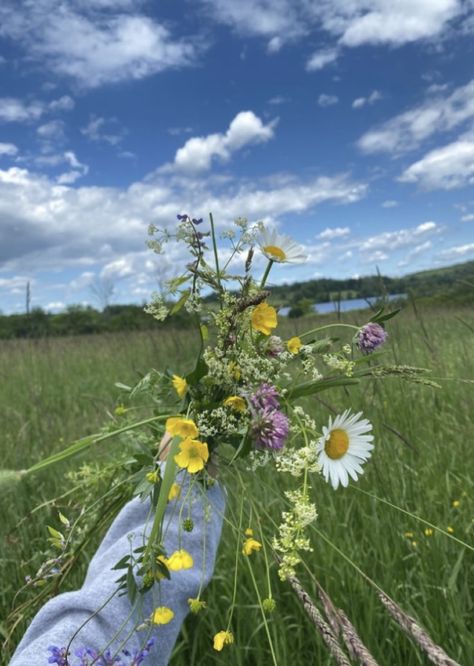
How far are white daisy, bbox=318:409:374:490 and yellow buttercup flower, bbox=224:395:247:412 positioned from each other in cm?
18

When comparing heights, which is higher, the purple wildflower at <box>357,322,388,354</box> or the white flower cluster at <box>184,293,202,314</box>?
the white flower cluster at <box>184,293,202,314</box>

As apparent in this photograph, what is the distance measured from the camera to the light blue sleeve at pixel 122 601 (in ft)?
3.04

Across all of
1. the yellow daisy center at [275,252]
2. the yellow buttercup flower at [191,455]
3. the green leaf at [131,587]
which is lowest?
the green leaf at [131,587]

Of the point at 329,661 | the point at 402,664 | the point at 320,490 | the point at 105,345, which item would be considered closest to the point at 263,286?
the point at 329,661

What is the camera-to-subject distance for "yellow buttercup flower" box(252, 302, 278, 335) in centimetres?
97

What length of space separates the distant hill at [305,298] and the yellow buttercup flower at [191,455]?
0.31 meters

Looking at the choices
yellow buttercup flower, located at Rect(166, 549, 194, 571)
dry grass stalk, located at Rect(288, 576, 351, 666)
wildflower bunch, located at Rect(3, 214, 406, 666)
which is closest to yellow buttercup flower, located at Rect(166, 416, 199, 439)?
wildflower bunch, located at Rect(3, 214, 406, 666)

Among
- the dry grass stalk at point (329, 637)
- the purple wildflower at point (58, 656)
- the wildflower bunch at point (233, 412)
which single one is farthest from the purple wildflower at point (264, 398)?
the purple wildflower at point (58, 656)

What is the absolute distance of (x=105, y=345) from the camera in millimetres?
7742

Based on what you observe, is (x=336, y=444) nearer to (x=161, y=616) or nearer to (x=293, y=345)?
(x=293, y=345)

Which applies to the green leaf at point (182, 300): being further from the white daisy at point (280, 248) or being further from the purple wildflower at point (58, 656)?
the purple wildflower at point (58, 656)

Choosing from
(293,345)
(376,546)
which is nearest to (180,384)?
(293,345)

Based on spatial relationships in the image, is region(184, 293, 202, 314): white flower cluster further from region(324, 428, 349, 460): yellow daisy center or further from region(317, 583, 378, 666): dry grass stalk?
region(317, 583, 378, 666): dry grass stalk

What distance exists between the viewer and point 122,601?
101cm
